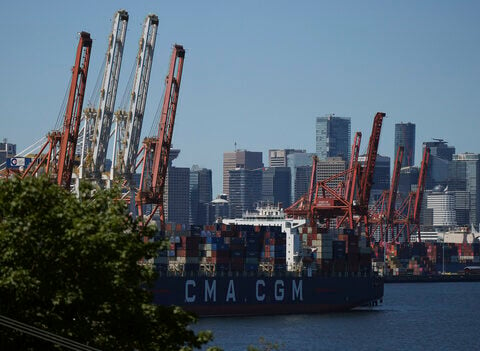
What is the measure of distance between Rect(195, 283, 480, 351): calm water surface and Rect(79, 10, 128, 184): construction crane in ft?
45.8

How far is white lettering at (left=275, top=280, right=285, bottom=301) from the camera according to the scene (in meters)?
104

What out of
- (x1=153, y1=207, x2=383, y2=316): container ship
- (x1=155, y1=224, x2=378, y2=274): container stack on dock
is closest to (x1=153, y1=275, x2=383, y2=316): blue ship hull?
(x1=153, y1=207, x2=383, y2=316): container ship

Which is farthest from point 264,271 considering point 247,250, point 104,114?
point 104,114

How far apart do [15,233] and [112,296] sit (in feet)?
8.39

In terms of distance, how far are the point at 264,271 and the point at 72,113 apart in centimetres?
2811

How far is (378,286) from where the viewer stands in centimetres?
11850

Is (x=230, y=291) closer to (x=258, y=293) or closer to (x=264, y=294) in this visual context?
(x=258, y=293)

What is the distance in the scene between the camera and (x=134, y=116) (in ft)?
294

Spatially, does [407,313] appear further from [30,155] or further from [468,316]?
[30,155]

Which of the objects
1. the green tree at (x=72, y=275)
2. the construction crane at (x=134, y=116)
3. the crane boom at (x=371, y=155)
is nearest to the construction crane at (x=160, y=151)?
the construction crane at (x=134, y=116)

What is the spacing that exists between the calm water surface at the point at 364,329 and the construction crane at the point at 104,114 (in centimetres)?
1397

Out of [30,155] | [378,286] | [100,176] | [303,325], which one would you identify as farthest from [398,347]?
[378,286]

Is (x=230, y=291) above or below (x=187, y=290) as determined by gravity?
above

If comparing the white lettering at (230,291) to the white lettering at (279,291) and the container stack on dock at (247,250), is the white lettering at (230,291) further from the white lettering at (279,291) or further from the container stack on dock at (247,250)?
the white lettering at (279,291)
